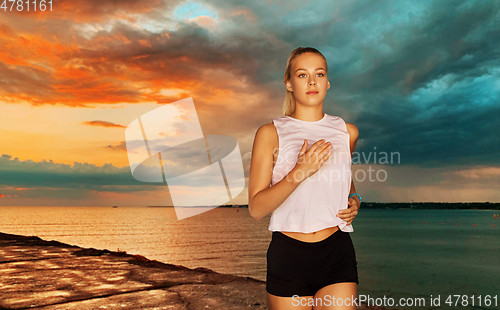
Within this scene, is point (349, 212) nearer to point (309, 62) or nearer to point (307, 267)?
point (307, 267)

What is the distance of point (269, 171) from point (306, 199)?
28cm

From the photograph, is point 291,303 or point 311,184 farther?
point 311,184

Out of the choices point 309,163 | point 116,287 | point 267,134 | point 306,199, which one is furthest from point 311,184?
point 116,287

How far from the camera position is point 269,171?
2.04m

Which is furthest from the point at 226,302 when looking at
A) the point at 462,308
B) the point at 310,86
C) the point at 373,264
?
the point at 373,264

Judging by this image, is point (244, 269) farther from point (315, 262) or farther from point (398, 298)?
point (315, 262)

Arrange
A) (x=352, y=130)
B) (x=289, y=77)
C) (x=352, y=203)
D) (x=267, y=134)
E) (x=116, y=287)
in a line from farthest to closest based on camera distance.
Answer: (x=116, y=287)
(x=352, y=130)
(x=289, y=77)
(x=352, y=203)
(x=267, y=134)

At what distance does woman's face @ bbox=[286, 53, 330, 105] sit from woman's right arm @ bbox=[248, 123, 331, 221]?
0.31m

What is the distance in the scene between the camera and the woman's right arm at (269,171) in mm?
1814

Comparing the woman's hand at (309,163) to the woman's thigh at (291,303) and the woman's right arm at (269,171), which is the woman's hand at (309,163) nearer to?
the woman's right arm at (269,171)

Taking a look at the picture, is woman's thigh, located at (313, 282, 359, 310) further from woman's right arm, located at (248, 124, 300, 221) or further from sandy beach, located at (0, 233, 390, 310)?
sandy beach, located at (0, 233, 390, 310)

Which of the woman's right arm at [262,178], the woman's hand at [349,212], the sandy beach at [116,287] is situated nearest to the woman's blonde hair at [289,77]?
the woman's right arm at [262,178]

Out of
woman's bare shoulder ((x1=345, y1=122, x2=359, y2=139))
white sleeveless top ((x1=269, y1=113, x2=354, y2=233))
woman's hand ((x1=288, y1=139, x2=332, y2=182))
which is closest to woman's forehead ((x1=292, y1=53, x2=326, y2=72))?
white sleeveless top ((x1=269, y1=113, x2=354, y2=233))

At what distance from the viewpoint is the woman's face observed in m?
2.16
